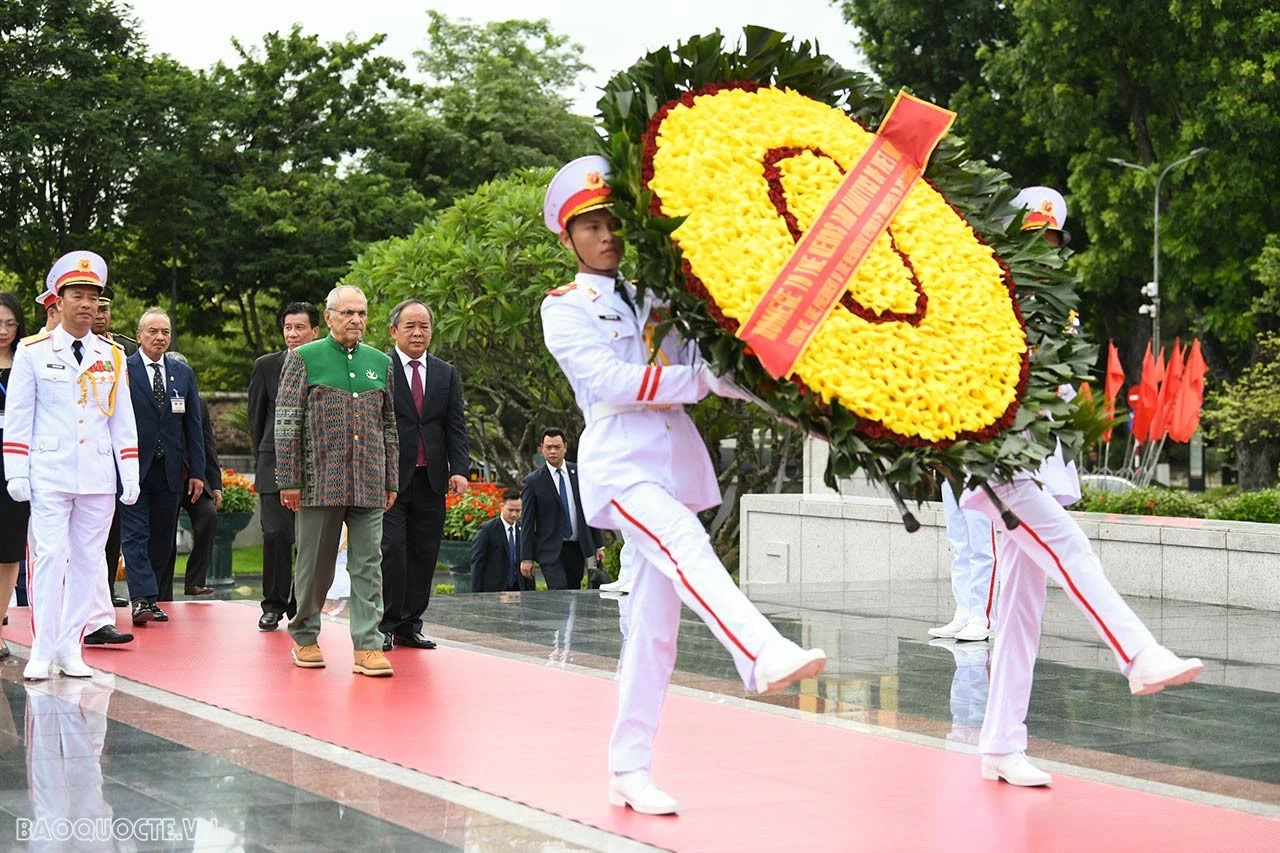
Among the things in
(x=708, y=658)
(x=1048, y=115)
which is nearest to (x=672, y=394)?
(x=708, y=658)

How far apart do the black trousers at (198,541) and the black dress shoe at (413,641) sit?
286cm

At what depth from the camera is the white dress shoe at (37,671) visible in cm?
827

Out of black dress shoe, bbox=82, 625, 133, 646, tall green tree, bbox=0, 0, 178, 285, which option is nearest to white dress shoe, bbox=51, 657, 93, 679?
black dress shoe, bbox=82, 625, 133, 646

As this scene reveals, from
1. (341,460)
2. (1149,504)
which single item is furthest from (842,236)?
(1149,504)

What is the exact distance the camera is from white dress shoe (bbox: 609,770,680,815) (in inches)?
209

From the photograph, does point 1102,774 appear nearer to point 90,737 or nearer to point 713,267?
point 713,267

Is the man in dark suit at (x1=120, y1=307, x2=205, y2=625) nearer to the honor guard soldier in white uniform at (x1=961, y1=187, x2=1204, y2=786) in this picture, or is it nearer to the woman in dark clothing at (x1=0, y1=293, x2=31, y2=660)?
the woman in dark clothing at (x1=0, y1=293, x2=31, y2=660)

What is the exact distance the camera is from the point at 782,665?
4742mm

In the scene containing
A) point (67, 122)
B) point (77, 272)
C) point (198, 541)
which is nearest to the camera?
point (77, 272)

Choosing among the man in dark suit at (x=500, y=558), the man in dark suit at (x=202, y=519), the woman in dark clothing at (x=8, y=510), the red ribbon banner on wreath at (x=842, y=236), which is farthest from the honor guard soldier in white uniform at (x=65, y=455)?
the man in dark suit at (x=500, y=558)

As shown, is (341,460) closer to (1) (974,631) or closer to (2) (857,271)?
Result: (2) (857,271)

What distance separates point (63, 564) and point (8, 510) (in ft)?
2.15

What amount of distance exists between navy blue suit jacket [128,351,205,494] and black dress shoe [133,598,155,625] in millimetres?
885

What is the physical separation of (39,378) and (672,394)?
15.0 feet
